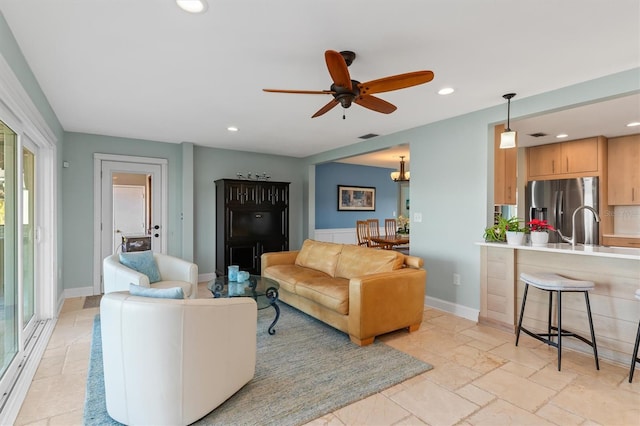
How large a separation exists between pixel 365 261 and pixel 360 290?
818 millimetres

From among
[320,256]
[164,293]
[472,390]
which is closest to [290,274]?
[320,256]

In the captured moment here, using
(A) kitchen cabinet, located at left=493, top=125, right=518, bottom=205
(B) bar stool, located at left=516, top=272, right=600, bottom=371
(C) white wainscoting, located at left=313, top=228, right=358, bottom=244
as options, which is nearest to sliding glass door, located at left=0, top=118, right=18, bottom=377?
(B) bar stool, located at left=516, top=272, right=600, bottom=371

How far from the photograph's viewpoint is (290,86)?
2980 mm

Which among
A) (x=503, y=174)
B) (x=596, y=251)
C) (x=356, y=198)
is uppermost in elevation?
(x=503, y=174)

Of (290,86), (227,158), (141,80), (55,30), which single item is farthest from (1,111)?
(227,158)

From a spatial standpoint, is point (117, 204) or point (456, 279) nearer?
point (456, 279)

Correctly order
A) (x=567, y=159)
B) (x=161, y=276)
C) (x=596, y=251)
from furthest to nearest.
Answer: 1. (x=567, y=159)
2. (x=161, y=276)
3. (x=596, y=251)

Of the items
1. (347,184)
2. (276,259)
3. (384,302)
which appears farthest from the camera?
(347,184)

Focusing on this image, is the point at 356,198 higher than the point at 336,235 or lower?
higher

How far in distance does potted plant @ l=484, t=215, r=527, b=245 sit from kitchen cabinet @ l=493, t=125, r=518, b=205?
42 cm

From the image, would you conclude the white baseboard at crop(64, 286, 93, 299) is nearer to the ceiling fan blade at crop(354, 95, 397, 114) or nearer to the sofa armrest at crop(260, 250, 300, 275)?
the sofa armrest at crop(260, 250, 300, 275)

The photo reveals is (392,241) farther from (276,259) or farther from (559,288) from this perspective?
(559,288)

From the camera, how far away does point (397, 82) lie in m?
2.18

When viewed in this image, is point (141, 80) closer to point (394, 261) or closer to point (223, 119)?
point (223, 119)
